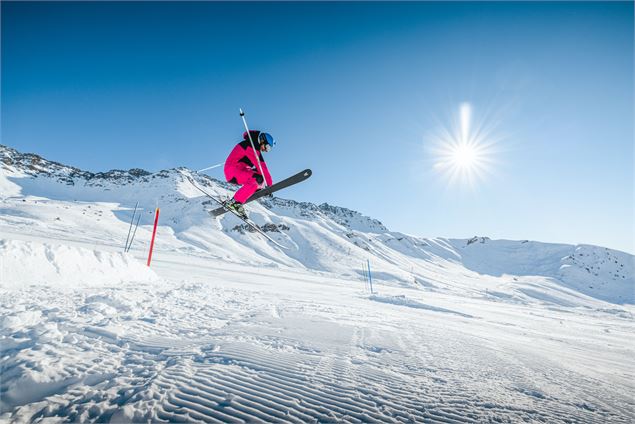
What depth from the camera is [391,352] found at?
12.8ft

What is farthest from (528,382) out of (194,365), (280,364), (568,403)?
(194,365)

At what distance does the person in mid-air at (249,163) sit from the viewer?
24.6 ft

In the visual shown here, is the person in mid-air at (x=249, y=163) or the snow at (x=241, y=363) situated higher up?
the person in mid-air at (x=249, y=163)

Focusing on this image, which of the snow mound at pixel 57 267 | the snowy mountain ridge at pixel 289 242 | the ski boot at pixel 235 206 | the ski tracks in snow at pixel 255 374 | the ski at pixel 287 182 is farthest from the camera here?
the snowy mountain ridge at pixel 289 242

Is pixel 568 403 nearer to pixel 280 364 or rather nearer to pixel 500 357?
pixel 500 357

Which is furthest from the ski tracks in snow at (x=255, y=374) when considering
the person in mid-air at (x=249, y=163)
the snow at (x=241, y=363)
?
the person in mid-air at (x=249, y=163)

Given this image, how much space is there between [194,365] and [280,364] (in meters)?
0.92

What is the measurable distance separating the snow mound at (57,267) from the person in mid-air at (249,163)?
4.24 metres

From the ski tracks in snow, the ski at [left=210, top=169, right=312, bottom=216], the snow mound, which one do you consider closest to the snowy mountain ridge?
the ski at [left=210, top=169, right=312, bottom=216]

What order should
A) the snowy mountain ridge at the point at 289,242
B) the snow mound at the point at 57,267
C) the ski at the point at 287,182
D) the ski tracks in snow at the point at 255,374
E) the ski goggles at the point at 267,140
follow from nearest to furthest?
1. the ski tracks in snow at the point at 255,374
2. the snow mound at the point at 57,267
3. the ski goggles at the point at 267,140
4. the ski at the point at 287,182
5. the snowy mountain ridge at the point at 289,242

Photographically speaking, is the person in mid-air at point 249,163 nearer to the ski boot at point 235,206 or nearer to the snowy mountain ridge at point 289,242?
the ski boot at point 235,206

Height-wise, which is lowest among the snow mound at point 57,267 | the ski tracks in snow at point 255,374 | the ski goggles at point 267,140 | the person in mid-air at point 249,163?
the ski tracks in snow at point 255,374

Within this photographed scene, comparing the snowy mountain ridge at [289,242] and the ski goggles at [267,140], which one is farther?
the snowy mountain ridge at [289,242]

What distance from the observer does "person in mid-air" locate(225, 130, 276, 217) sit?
7496mm
